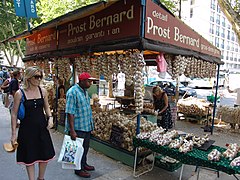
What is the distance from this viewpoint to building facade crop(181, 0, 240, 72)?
44812 mm

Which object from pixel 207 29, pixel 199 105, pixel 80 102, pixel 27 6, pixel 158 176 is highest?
pixel 207 29

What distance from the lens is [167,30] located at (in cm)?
430

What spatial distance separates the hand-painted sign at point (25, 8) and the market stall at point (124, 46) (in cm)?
138

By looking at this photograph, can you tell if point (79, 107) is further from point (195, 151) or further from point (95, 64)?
point (195, 151)

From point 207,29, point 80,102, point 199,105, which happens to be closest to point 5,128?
point 80,102

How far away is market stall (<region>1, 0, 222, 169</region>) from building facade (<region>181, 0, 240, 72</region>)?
38512 millimetres

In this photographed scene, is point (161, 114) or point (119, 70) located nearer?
point (119, 70)

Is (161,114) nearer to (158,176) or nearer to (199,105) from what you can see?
(158,176)

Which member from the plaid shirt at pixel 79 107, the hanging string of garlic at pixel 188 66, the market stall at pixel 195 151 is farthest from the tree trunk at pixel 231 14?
the plaid shirt at pixel 79 107

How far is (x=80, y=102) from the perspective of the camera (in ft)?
11.6

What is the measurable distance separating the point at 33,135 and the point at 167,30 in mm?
3119

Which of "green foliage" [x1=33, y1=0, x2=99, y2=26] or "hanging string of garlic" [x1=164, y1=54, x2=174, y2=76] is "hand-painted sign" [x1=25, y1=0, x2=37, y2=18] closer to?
"hanging string of garlic" [x1=164, y1=54, x2=174, y2=76]

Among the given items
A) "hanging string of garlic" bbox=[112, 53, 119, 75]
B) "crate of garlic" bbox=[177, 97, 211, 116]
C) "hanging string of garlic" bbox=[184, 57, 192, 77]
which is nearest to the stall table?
"hanging string of garlic" bbox=[112, 53, 119, 75]

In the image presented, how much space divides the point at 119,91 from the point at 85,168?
39.7 ft
